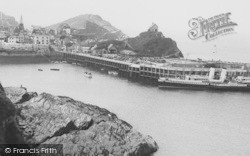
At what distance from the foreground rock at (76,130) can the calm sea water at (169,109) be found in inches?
108

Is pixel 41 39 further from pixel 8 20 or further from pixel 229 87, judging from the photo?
pixel 8 20

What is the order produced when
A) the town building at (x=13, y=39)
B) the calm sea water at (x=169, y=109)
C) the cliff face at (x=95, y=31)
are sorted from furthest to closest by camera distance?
the cliff face at (x=95, y=31), the town building at (x=13, y=39), the calm sea water at (x=169, y=109)

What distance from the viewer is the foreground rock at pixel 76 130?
2091 cm

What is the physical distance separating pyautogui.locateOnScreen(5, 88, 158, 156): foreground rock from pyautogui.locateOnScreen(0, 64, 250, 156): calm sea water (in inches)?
108

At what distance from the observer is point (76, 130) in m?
21.7

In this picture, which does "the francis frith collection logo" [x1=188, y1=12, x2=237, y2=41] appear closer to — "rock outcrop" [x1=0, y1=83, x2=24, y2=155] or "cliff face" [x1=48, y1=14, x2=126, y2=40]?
"rock outcrop" [x1=0, y1=83, x2=24, y2=155]

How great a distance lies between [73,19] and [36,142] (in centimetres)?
16692

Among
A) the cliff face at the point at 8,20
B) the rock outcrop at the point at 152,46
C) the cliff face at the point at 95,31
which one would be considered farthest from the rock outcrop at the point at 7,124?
the cliff face at the point at 8,20

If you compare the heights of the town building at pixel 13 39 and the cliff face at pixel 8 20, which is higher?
the cliff face at pixel 8 20

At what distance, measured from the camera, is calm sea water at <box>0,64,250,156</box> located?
26766mm

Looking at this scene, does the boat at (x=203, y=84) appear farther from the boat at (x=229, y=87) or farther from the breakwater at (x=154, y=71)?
the breakwater at (x=154, y=71)

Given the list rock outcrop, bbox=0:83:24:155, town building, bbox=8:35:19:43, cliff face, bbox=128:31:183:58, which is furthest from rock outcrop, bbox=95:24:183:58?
rock outcrop, bbox=0:83:24:155

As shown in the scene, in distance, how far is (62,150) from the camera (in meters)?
20.3

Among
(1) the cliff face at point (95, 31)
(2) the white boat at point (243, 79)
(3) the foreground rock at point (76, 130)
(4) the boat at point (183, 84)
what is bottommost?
(4) the boat at point (183, 84)
